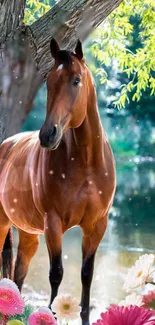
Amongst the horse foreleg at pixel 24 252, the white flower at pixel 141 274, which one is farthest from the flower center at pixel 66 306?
the horse foreleg at pixel 24 252

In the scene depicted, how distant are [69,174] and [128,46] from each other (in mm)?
566

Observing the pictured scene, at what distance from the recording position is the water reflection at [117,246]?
90 cm

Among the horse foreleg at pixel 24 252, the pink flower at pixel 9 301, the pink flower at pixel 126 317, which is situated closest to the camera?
the pink flower at pixel 126 317

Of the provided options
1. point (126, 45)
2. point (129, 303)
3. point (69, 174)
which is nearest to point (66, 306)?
point (129, 303)

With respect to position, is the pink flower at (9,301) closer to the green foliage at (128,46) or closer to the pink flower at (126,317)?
the pink flower at (126,317)

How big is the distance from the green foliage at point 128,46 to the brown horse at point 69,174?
20cm

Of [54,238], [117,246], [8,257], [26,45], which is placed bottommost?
[117,246]

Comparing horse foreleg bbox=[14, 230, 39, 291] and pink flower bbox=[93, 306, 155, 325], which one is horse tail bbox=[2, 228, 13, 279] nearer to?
horse foreleg bbox=[14, 230, 39, 291]

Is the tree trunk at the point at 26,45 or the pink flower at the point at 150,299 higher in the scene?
the pink flower at the point at 150,299

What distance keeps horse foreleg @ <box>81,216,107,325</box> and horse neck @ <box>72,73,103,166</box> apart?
3.6 inches

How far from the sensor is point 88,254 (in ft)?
2.57

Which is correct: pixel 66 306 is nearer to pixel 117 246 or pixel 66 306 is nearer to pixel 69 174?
pixel 69 174

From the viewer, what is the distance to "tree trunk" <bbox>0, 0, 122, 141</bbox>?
92 cm

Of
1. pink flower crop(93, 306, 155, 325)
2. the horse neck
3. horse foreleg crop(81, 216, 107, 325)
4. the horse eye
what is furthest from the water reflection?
pink flower crop(93, 306, 155, 325)
